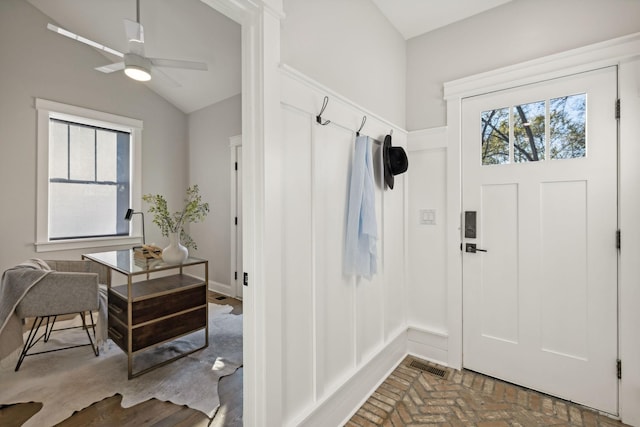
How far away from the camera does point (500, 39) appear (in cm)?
218

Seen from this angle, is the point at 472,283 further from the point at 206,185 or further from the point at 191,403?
the point at 206,185

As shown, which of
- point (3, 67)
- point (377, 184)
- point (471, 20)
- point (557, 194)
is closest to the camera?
point (557, 194)

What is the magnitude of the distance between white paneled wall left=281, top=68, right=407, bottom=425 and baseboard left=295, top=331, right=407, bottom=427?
0.01 m

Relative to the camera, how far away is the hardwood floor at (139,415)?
1.71 meters

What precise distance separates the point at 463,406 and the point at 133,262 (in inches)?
107

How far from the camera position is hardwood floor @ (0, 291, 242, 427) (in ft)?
5.62

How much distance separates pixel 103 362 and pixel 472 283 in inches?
119

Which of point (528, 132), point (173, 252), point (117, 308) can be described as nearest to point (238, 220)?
point (173, 252)

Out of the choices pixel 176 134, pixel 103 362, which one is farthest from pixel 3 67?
pixel 103 362

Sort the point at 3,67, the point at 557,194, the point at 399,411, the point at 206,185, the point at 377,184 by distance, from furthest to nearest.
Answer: the point at 206,185 < the point at 3,67 < the point at 377,184 < the point at 557,194 < the point at 399,411

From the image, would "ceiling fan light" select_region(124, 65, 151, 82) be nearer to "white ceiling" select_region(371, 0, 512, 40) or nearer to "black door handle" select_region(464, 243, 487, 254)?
"white ceiling" select_region(371, 0, 512, 40)

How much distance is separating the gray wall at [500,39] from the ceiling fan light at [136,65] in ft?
7.59

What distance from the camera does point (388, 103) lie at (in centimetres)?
233

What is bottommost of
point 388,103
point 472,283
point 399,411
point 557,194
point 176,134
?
point 399,411
